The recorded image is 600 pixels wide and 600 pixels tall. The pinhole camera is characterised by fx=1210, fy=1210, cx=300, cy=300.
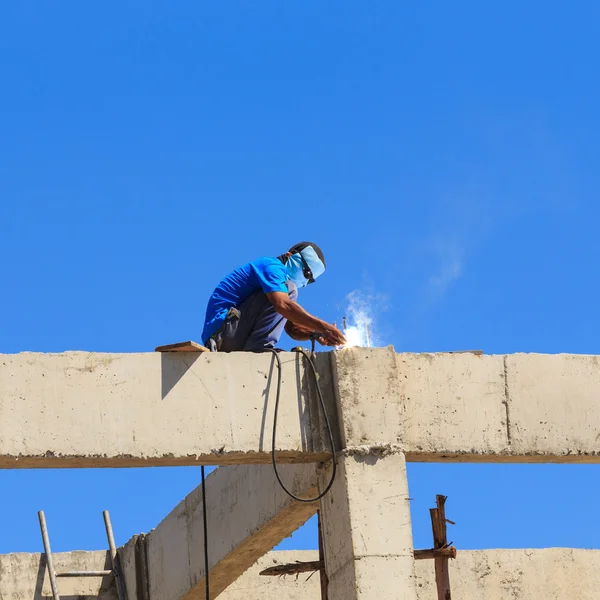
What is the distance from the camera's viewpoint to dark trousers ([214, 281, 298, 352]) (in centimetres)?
910

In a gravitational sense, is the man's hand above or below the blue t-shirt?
below

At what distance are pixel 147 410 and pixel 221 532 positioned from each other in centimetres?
283

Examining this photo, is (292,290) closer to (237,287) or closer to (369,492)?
(237,287)

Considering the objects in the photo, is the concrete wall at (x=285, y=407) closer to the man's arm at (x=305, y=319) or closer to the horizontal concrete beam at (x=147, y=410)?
the horizontal concrete beam at (x=147, y=410)

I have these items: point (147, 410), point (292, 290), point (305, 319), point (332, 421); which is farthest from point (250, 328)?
point (147, 410)

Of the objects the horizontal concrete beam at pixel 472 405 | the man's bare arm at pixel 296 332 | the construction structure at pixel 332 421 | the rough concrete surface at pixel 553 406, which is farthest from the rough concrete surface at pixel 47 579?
the rough concrete surface at pixel 553 406

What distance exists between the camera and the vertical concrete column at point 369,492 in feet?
26.4

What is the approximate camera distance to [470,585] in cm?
1289

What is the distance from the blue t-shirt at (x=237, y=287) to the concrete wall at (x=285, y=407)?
75 cm

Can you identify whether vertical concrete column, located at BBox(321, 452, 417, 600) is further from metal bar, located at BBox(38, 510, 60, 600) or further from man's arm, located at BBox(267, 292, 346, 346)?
metal bar, located at BBox(38, 510, 60, 600)

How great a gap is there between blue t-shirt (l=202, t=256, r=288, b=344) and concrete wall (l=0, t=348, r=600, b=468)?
0.75m

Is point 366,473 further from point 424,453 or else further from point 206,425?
point 206,425

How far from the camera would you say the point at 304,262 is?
945 cm

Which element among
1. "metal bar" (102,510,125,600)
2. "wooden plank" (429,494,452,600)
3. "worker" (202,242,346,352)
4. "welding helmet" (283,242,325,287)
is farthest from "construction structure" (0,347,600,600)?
"metal bar" (102,510,125,600)
